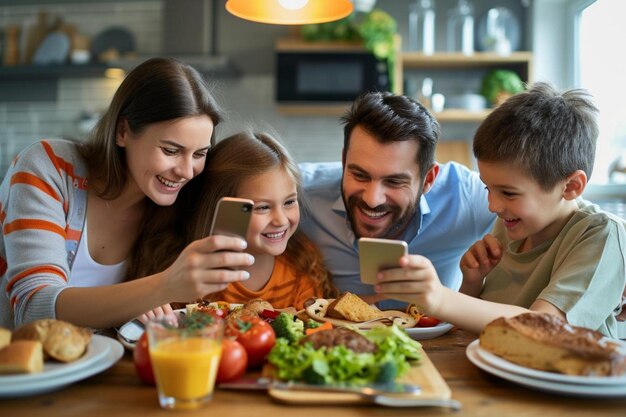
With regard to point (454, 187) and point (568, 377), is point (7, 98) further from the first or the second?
point (568, 377)

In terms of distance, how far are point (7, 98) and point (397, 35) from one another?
3518 mm

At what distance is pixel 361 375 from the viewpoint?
3.73ft

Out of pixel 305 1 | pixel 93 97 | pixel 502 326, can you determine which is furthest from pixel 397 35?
pixel 502 326

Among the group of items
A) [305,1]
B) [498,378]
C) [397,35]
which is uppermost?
[397,35]

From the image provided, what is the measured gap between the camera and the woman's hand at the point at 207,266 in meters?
1.29

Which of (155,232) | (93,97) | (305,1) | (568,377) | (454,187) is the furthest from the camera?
(93,97)

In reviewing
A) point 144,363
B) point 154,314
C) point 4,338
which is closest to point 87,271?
point 154,314

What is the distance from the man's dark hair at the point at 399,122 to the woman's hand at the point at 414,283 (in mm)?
770

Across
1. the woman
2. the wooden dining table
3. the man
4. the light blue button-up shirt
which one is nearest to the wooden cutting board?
the wooden dining table

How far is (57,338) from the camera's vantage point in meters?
1.17

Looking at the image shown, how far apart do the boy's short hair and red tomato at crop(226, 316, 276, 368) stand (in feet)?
2.75

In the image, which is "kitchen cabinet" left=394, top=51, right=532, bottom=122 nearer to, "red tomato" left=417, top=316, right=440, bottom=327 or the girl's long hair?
the girl's long hair

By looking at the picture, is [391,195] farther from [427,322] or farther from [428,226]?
[427,322]

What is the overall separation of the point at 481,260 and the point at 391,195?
0.37 meters
